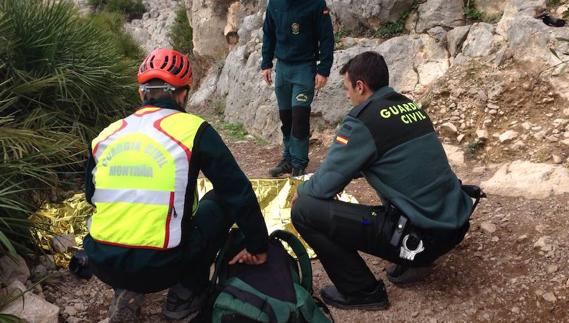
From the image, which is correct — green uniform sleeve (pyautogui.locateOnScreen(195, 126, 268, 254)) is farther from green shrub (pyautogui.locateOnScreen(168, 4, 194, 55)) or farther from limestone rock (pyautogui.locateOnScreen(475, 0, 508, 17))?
green shrub (pyautogui.locateOnScreen(168, 4, 194, 55))

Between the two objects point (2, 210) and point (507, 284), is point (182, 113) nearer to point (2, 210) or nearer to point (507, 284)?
point (2, 210)

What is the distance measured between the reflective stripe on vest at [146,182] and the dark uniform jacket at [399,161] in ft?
2.40

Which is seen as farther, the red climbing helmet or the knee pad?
the knee pad

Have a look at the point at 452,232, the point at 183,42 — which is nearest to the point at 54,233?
the point at 452,232

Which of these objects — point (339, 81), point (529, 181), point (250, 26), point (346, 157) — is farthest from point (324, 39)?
point (250, 26)

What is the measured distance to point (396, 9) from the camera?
6016mm

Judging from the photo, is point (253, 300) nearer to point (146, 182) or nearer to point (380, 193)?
point (146, 182)

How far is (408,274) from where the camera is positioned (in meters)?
2.79

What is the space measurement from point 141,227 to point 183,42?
12351 mm

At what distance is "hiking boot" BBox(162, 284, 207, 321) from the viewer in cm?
254

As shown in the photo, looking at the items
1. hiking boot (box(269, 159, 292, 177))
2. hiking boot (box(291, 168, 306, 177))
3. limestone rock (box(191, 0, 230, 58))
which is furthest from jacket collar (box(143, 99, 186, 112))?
limestone rock (box(191, 0, 230, 58))

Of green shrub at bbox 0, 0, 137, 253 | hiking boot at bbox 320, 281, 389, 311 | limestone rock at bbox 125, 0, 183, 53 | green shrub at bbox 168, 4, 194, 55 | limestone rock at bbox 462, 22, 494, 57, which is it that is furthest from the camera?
limestone rock at bbox 125, 0, 183, 53

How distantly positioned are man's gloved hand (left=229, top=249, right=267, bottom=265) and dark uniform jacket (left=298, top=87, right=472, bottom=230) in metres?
0.48

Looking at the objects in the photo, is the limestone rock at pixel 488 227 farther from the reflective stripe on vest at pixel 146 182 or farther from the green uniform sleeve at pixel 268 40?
the green uniform sleeve at pixel 268 40
